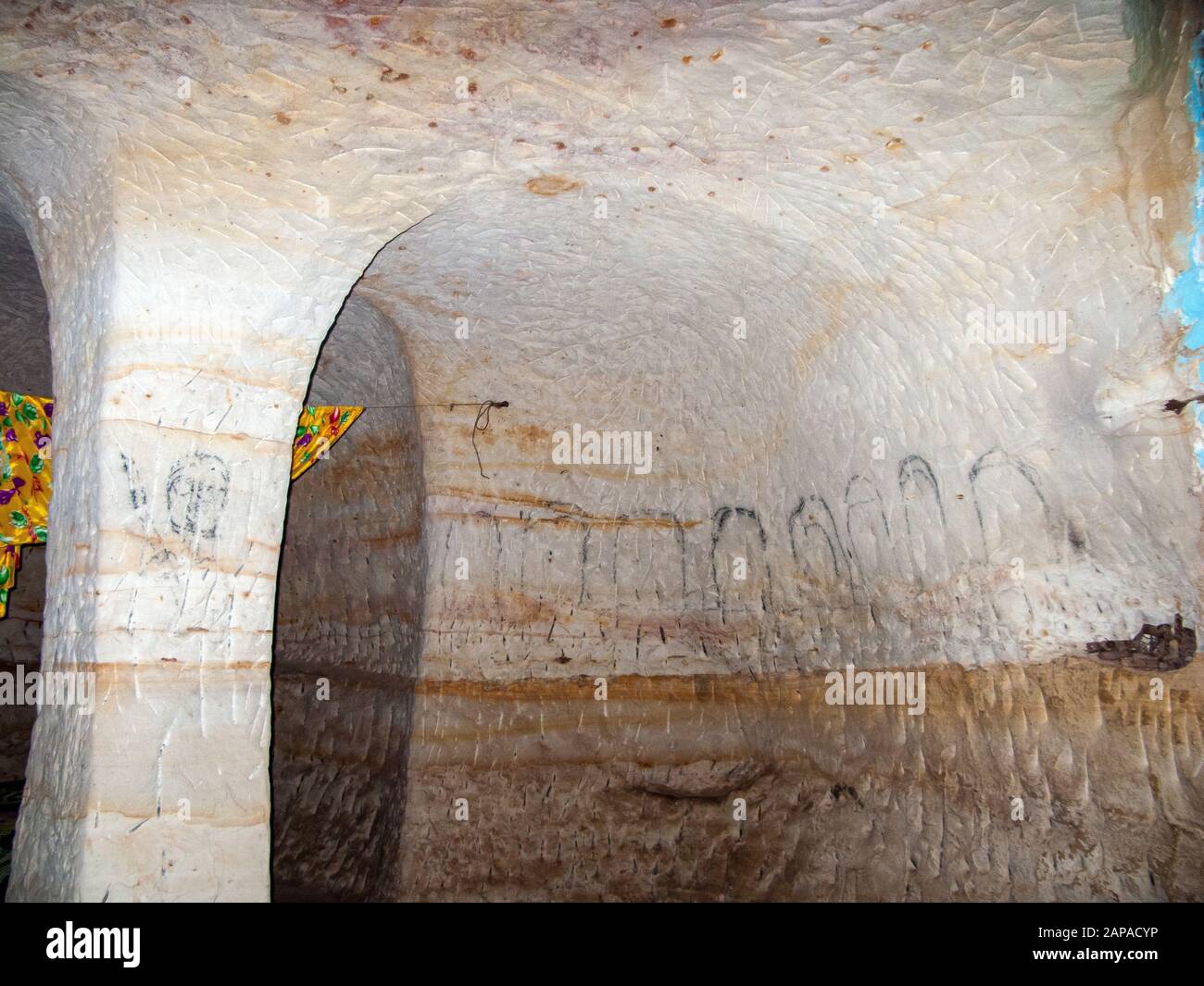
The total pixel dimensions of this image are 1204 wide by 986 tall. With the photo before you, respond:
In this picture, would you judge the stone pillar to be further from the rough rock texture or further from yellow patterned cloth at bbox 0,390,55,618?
yellow patterned cloth at bbox 0,390,55,618

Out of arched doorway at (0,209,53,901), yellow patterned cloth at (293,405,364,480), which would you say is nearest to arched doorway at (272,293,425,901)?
yellow patterned cloth at (293,405,364,480)

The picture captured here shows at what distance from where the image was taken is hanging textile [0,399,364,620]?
143 inches

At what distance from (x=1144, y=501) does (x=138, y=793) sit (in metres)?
2.64

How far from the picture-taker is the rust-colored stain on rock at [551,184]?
2877 mm

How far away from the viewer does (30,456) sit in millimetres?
3826

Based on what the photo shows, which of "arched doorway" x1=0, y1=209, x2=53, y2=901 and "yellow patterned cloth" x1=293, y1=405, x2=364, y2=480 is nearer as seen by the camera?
"yellow patterned cloth" x1=293, y1=405, x2=364, y2=480

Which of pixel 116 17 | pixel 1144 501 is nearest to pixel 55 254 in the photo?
pixel 116 17

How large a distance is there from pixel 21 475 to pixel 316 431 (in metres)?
1.17

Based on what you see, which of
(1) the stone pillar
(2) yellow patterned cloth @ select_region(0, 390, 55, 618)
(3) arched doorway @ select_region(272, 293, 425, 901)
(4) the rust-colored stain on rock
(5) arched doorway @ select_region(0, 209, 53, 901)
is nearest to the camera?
(1) the stone pillar

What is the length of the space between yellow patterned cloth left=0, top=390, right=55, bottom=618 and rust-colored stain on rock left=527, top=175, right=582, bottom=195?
7.10ft

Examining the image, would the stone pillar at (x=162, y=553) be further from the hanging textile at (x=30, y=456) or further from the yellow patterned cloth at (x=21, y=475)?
the yellow patterned cloth at (x=21, y=475)

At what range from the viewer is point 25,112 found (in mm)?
2457

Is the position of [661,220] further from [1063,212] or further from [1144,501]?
[1144,501]
